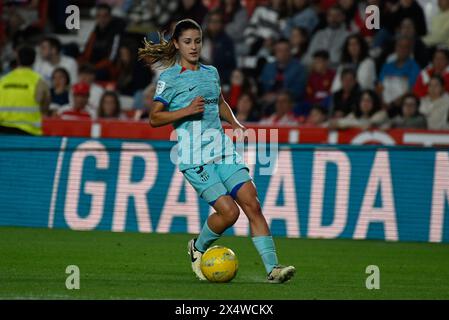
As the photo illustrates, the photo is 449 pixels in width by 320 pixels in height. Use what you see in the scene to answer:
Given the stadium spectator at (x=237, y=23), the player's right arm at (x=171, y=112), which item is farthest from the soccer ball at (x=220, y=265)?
the stadium spectator at (x=237, y=23)

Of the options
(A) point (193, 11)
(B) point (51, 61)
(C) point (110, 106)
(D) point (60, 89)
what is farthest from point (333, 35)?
(B) point (51, 61)

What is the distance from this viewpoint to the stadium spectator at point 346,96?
17.4 metres

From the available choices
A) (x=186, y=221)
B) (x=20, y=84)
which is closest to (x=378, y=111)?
(x=186, y=221)

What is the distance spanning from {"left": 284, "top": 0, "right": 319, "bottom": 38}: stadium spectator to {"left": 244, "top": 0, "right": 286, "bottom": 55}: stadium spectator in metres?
0.21

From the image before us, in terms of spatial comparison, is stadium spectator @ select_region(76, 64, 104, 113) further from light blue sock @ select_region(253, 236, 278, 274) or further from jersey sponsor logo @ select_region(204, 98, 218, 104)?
light blue sock @ select_region(253, 236, 278, 274)

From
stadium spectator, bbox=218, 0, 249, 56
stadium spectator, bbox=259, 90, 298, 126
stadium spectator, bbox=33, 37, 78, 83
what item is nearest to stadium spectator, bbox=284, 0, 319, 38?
stadium spectator, bbox=218, 0, 249, 56

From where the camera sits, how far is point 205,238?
1007cm

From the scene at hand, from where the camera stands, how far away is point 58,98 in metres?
19.1

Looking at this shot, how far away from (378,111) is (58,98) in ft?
18.1

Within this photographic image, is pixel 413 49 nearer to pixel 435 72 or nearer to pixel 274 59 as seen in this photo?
pixel 435 72

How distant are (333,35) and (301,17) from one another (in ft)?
3.13

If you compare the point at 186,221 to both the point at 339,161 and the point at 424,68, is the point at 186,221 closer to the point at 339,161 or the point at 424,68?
the point at 339,161

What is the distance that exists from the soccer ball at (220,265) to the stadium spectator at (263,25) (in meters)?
10.9

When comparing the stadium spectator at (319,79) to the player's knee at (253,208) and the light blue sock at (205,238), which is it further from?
the player's knee at (253,208)
